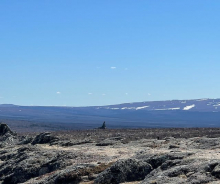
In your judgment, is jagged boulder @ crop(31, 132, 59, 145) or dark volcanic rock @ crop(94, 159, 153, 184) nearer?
dark volcanic rock @ crop(94, 159, 153, 184)

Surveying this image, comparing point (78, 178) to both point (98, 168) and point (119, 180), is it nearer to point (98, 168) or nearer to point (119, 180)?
point (98, 168)

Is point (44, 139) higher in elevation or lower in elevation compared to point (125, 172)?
lower

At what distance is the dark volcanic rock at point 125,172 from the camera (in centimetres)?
2717

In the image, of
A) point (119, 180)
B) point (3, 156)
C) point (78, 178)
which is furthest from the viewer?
point (3, 156)

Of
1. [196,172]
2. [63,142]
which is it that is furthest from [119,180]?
[63,142]

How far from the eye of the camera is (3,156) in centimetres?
5484

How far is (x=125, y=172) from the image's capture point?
91.2 feet

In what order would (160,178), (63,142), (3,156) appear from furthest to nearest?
1. (63,142)
2. (3,156)
3. (160,178)

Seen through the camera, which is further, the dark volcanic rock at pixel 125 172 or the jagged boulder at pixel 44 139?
the jagged boulder at pixel 44 139

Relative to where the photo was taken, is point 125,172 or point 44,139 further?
point 44,139

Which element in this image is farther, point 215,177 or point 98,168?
point 98,168

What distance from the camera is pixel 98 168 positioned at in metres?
30.8

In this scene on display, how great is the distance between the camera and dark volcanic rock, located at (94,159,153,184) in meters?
27.2

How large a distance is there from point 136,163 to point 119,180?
213cm
